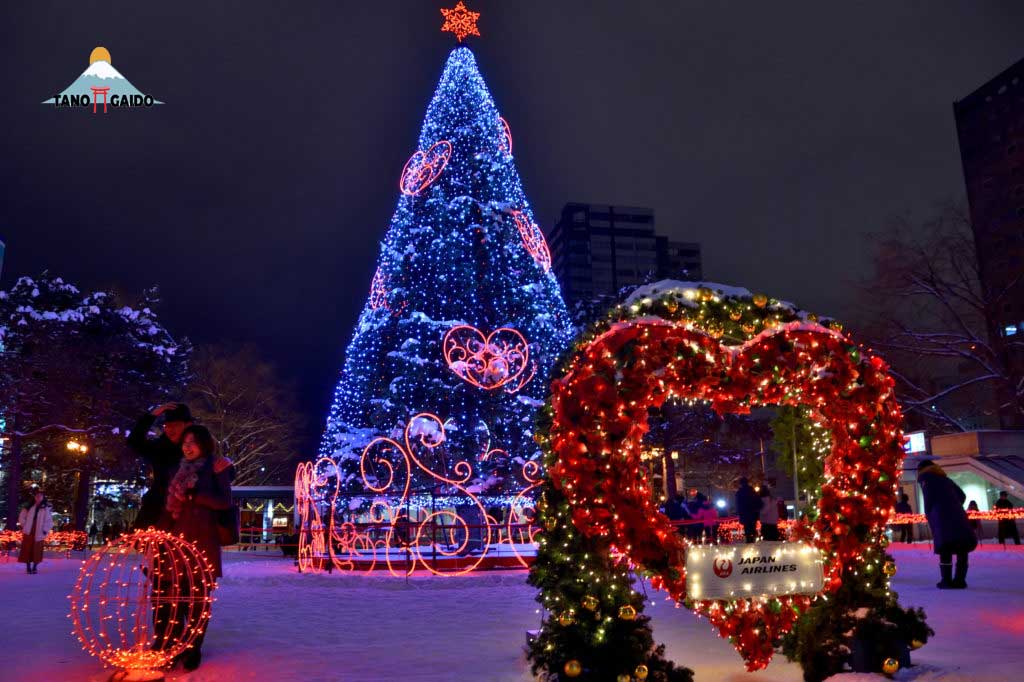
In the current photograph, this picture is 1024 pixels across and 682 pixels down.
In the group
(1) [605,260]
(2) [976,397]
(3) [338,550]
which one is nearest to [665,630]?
(3) [338,550]

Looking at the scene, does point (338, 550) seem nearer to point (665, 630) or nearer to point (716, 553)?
point (665, 630)

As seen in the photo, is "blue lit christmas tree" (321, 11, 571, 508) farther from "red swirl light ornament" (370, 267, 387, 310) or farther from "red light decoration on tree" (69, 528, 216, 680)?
"red light decoration on tree" (69, 528, 216, 680)

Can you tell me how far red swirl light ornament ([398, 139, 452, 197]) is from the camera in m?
23.0

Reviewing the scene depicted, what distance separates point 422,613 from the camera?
400 inches

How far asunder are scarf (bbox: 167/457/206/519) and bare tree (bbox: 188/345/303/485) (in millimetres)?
32043

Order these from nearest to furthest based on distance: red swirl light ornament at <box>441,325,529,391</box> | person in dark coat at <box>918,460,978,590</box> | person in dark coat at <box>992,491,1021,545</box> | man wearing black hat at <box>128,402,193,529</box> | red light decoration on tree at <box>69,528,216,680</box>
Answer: red light decoration on tree at <box>69,528,216,680</box>, man wearing black hat at <box>128,402,193,529</box>, person in dark coat at <box>918,460,978,590</box>, person in dark coat at <box>992,491,1021,545</box>, red swirl light ornament at <box>441,325,529,391</box>

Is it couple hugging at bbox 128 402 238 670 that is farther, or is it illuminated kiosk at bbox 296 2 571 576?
illuminated kiosk at bbox 296 2 571 576

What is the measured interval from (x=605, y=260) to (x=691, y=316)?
396ft

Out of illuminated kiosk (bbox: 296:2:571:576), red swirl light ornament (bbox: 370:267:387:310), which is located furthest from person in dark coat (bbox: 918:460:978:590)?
red swirl light ornament (bbox: 370:267:387:310)

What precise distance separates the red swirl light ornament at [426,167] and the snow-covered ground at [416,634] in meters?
12.3

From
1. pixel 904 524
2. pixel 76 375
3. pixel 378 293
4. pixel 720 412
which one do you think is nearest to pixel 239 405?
pixel 76 375

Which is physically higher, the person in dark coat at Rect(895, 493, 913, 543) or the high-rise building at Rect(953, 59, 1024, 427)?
the high-rise building at Rect(953, 59, 1024, 427)

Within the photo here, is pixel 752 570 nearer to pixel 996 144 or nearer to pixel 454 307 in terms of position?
pixel 454 307

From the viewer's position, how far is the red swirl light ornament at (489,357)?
19672 millimetres
